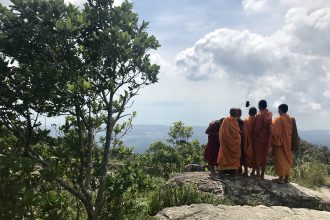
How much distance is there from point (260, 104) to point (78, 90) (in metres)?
Answer: 7.47

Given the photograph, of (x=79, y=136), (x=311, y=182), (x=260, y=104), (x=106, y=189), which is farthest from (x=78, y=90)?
(x=311, y=182)

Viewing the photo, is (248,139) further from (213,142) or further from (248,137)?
(213,142)

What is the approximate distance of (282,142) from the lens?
12.3m

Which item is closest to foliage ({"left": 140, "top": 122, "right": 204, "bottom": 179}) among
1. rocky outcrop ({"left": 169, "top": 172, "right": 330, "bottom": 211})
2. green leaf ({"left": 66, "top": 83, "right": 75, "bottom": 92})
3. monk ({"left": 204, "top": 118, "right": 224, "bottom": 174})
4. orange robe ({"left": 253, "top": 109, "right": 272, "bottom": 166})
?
monk ({"left": 204, "top": 118, "right": 224, "bottom": 174})

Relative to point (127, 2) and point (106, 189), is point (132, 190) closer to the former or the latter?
point (106, 189)

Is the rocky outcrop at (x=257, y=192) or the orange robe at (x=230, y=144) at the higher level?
the orange robe at (x=230, y=144)

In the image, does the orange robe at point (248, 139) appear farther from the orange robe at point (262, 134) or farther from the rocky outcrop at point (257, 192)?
the rocky outcrop at point (257, 192)

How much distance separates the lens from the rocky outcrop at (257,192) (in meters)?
11.5

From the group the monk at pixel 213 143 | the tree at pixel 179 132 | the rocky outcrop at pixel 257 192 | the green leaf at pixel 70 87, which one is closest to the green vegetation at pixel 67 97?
the green leaf at pixel 70 87

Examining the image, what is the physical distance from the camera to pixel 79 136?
7496 millimetres

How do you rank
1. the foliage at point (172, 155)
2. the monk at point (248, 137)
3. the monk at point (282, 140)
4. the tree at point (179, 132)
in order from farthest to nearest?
the tree at point (179, 132), the foliage at point (172, 155), the monk at point (248, 137), the monk at point (282, 140)

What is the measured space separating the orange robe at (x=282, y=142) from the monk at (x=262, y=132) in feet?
0.65

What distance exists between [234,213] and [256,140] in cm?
307

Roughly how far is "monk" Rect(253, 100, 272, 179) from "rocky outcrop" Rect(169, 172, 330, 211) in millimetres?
707
